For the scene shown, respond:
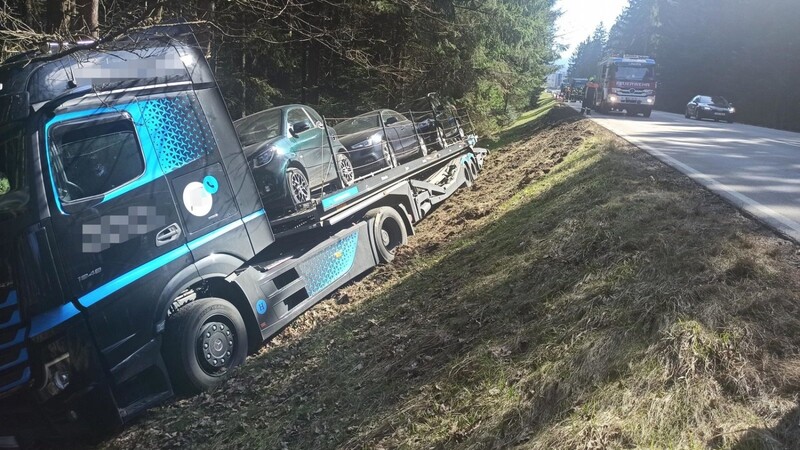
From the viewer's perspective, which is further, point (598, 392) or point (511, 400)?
point (511, 400)

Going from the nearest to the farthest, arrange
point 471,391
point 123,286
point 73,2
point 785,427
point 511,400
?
point 785,427 → point 511,400 → point 471,391 → point 123,286 → point 73,2

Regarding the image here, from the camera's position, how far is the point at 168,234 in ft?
17.4

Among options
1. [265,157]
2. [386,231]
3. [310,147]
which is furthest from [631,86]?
[265,157]

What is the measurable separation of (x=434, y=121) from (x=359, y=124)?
8.22ft

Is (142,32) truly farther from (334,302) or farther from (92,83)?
(334,302)

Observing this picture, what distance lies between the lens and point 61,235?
4527mm

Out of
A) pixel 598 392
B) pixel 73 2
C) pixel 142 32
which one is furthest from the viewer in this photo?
pixel 73 2

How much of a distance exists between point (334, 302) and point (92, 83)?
13.0 ft

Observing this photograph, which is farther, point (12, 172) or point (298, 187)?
point (298, 187)

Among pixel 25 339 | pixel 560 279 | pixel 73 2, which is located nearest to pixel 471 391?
pixel 560 279

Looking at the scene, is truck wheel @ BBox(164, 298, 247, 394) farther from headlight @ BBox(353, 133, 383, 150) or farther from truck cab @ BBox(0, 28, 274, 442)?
headlight @ BBox(353, 133, 383, 150)

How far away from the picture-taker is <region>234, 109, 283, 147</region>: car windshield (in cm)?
764

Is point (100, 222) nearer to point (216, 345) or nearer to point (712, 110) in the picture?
point (216, 345)

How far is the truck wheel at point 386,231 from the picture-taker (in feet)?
27.9
